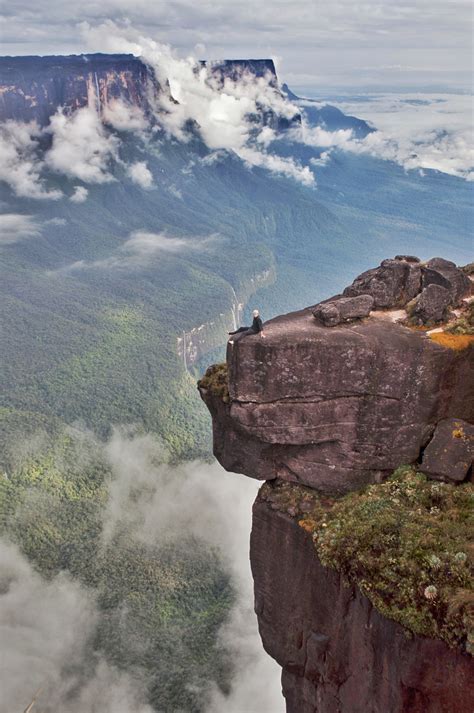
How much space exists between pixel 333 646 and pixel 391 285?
10958 millimetres

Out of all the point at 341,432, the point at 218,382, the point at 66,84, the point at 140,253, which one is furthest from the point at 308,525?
the point at 66,84

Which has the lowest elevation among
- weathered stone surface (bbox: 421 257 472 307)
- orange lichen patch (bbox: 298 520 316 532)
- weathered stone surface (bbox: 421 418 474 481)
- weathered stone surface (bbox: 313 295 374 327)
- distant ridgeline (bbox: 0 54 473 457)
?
distant ridgeline (bbox: 0 54 473 457)

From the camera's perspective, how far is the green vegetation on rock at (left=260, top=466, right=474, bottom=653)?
11953 millimetres

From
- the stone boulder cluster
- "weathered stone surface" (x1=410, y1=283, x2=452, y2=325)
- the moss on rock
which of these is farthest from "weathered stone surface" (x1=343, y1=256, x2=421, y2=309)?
the moss on rock

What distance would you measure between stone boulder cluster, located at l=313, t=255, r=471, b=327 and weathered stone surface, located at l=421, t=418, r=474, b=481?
127 inches

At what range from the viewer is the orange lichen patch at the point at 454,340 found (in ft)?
53.2

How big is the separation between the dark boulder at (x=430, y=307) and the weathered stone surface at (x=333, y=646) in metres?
7.22

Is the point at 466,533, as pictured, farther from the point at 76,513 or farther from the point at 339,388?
the point at 76,513

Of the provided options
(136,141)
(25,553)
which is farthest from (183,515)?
(136,141)

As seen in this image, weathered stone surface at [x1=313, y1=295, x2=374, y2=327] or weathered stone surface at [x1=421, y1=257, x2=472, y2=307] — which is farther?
weathered stone surface at [x1=421, y1=257, x2=472, y2=307]

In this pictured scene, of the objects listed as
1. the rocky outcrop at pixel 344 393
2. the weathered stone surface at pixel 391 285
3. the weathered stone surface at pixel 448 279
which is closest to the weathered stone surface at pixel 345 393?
the rocky outcrop at pixel 344 393

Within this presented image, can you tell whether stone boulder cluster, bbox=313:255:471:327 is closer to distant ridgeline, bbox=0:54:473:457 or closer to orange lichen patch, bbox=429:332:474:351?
orange lichen patch, bbox=429:332:474:351

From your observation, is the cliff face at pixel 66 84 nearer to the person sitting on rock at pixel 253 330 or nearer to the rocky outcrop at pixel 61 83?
the rocky outcrop at pixel 61 83

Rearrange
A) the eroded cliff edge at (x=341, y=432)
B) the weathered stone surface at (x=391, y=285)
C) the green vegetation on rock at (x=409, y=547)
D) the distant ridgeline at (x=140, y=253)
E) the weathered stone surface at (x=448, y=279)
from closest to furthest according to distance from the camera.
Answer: the green vegetation on rock at (x=409, y=547) → the eroded cliff edge at (x=341, y=432) → the weathered stone surface at (x=448, y=279) → the weathered stone surface at (x=391, y=285) → the distant ridgeline at (x=140, y=253)
